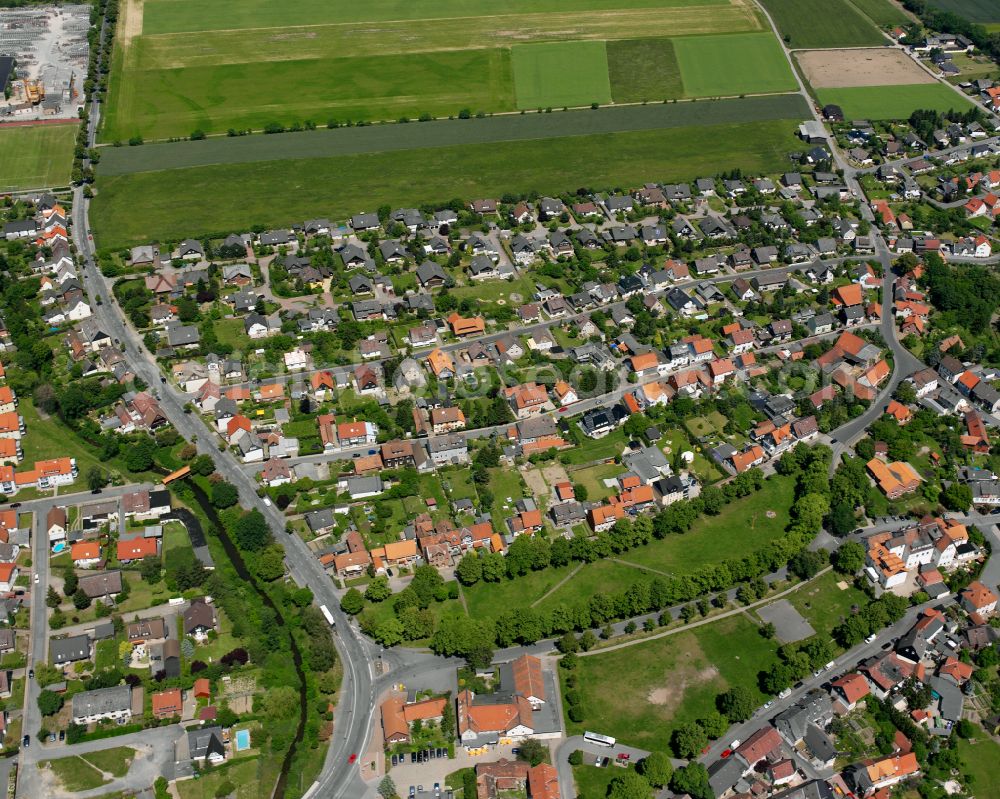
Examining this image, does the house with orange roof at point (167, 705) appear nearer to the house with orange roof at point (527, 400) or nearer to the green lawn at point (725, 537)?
the green lawn at point (725, 537)

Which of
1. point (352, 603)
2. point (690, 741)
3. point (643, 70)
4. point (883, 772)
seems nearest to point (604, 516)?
point (690, 741)

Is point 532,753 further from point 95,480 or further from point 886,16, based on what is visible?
point 886,16

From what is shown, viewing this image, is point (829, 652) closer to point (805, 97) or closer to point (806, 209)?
point (806, 209)

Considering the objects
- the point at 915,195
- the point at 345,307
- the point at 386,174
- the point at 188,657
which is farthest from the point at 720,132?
the point at 188,657

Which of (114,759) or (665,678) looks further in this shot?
(665,678)

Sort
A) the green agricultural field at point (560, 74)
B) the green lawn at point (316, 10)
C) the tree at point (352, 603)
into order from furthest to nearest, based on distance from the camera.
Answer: the green lawn at point (316, 10) → the green agricultural field at point (560, 74) → the tree at point (352, 603)

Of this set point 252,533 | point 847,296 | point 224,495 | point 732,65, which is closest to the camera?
point 252,533

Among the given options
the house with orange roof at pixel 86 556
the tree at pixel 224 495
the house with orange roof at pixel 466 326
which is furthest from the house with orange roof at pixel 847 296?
the house with orange roof at pixel 86 556
